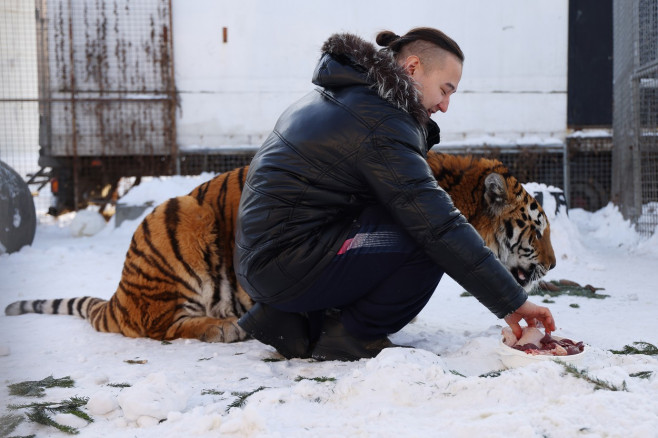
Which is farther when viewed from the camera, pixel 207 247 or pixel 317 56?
pixel 317 56

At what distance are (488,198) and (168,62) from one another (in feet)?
26.8

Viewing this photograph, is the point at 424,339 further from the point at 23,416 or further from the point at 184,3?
the point at 184,3

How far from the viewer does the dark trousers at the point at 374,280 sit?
2.59m

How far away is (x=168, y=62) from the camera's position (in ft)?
34.0

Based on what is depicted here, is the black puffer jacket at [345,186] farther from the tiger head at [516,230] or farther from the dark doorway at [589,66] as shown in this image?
the dark doorway at [589,66]

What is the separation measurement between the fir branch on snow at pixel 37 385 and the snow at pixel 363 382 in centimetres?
3

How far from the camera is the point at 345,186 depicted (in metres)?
2.54

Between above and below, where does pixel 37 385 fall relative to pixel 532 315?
below

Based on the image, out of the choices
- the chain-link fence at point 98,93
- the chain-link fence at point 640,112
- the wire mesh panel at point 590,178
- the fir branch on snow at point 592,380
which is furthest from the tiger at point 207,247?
the wire mesh panel at point 590,178

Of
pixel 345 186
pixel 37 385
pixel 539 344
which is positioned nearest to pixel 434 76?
pixel 345 186

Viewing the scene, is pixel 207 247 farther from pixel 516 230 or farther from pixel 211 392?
pixel 516 230

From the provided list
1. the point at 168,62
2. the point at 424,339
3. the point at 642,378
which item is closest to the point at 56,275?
the point at 424,339

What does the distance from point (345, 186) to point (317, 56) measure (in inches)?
322

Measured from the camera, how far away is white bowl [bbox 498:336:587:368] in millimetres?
→ 2324
